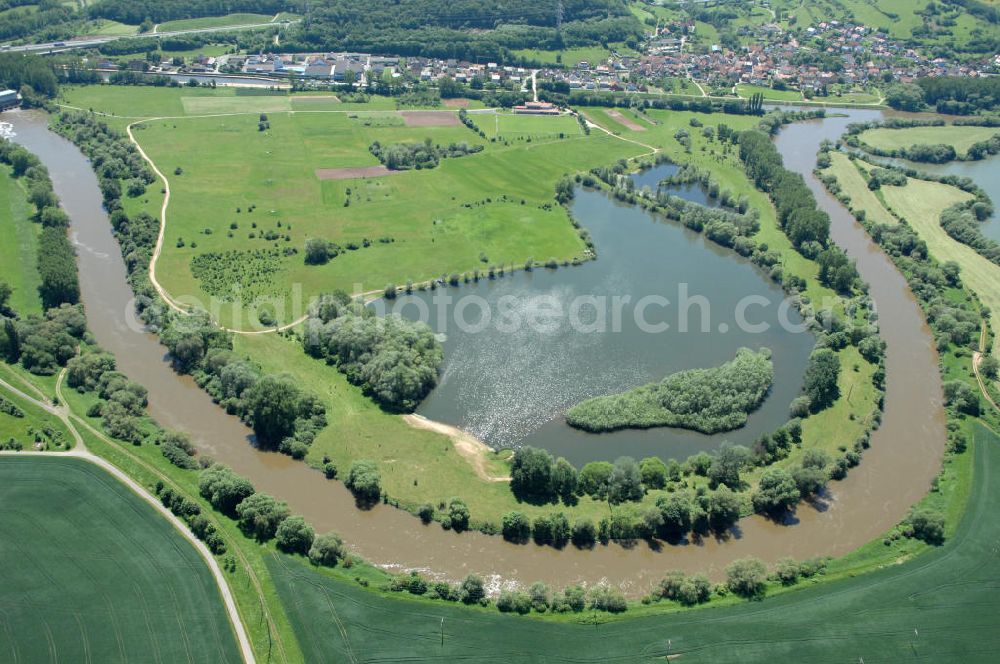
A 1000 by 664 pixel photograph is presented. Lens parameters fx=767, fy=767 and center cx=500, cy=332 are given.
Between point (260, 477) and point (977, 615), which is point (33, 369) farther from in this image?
point (977, 615)

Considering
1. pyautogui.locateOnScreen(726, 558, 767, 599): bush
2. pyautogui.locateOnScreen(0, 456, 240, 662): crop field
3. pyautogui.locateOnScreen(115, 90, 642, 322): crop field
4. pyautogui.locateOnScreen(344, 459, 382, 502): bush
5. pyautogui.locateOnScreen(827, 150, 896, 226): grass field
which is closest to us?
pyautogui.locateOnScreen(0, 456, 240, 662): crop field

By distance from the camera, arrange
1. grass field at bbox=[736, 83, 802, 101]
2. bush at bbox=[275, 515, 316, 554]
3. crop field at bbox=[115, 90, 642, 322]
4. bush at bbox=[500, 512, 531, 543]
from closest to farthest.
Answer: bush at bbox=[275, 515, 316, 554] < bush at bbox=[500, 512, 531, 543] < crop field at bbox=[115, 90, 642, 322] < grass field at bbox=[736, 83, 802, 101]

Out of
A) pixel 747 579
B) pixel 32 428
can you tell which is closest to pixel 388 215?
pixel 32 428

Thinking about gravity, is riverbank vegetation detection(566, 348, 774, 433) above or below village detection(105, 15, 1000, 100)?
below

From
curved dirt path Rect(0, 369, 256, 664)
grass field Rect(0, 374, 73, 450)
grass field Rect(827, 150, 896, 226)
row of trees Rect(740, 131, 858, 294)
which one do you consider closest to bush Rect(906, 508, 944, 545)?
row of trees Rect(740, 131, 858, 294)

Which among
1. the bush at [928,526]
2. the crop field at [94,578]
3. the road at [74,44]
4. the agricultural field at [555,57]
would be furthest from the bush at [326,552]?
the road at [74,44]

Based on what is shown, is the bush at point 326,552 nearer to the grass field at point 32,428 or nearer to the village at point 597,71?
the grass field at point 32,428

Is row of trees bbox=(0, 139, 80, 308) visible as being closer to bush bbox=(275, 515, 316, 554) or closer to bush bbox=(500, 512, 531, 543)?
bush bbox=(275, 515, 316, 554)

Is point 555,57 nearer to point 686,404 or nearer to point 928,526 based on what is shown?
point 686,404
